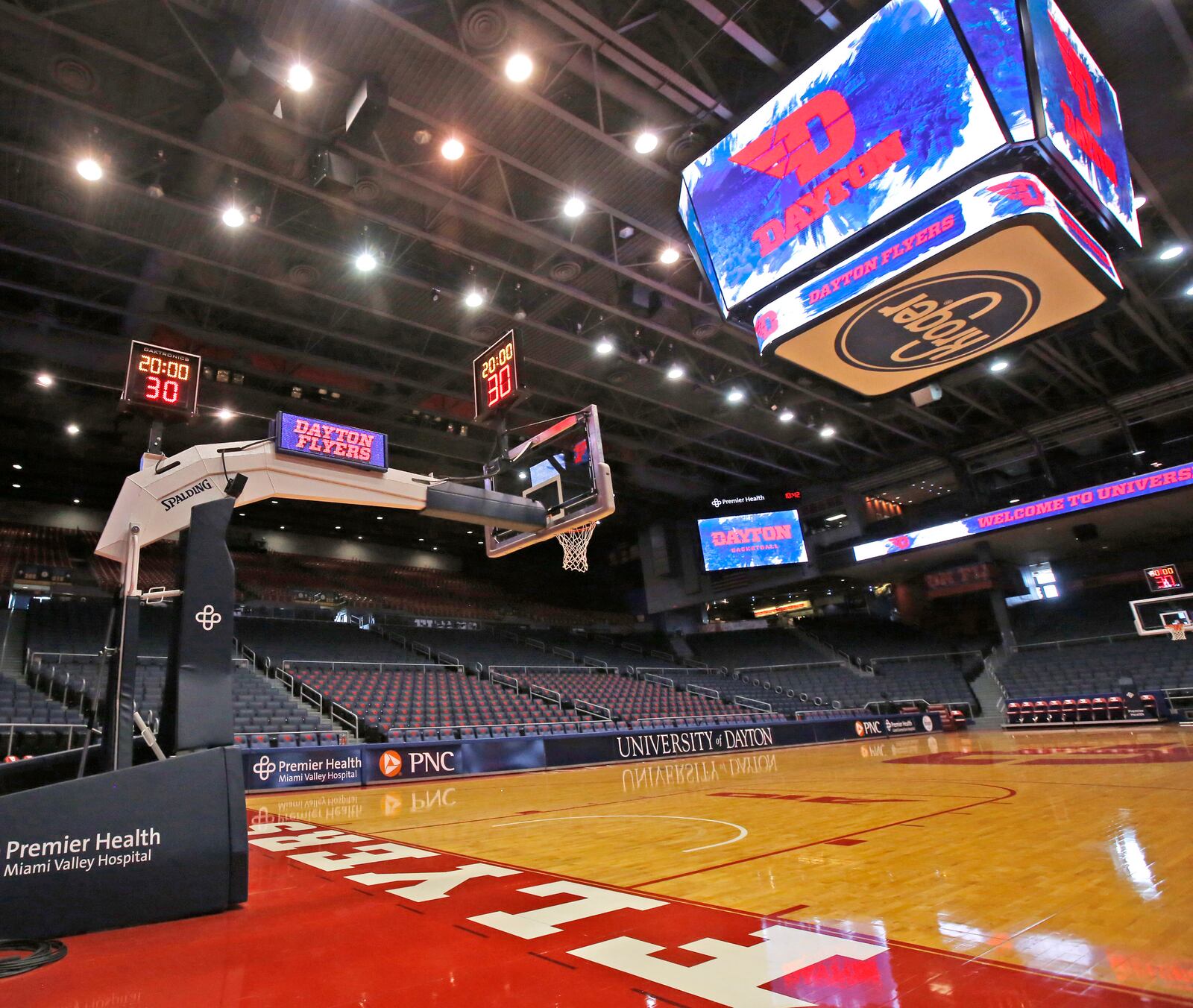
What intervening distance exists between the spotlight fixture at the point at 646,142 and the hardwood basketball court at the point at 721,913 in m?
9.15

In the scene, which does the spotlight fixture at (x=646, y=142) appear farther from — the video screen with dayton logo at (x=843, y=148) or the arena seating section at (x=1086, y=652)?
the arena seating section at (x=1086, y=652)

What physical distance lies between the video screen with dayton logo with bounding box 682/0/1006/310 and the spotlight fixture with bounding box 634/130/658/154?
3.67 feet

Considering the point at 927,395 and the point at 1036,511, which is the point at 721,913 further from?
the point at 1036,511

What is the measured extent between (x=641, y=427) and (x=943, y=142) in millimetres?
14985

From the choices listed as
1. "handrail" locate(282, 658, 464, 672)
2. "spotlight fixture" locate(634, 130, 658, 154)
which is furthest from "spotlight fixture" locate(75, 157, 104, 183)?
"handrail" locate(282, 658, 464, 672)

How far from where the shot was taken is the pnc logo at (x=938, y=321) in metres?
7.84

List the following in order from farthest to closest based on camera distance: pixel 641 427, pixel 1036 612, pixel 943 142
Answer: pixel 1036 612, pixel 641 427, pixel 943 142

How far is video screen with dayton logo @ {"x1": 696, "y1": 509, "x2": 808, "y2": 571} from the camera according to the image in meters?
25.4

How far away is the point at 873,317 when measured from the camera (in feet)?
27.6

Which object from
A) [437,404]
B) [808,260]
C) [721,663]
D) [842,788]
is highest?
[437,404]

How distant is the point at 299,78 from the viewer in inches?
327

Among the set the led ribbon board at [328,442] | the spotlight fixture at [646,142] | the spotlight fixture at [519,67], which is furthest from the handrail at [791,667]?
the led ribbon board at [328,442]

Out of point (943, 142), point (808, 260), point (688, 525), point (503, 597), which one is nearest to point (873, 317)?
point (808, 260)

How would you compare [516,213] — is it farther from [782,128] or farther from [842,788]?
[842,788]
